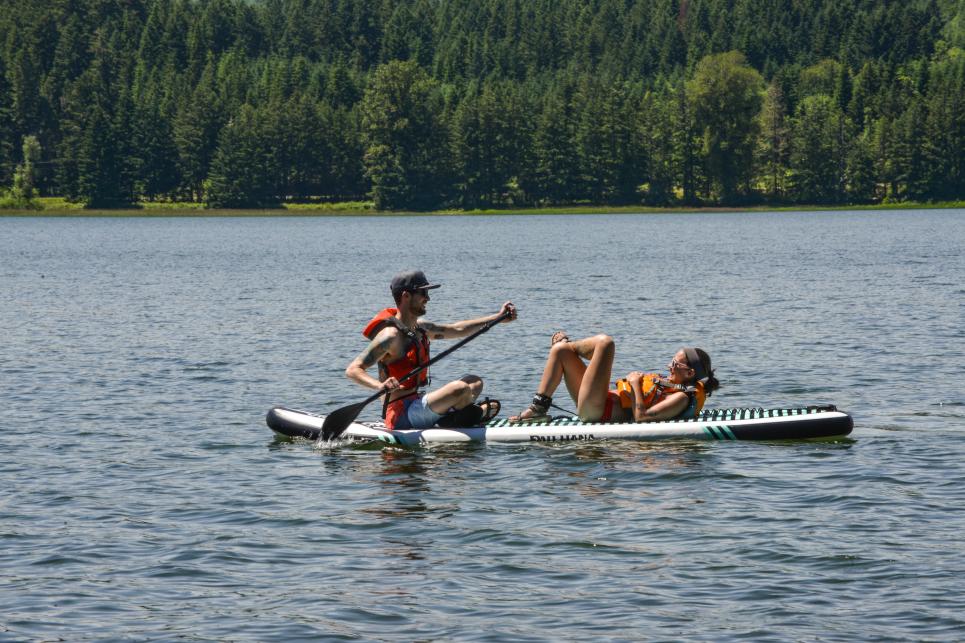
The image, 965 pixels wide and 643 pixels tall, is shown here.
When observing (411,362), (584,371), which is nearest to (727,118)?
(584,371)

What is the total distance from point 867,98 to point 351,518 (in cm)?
17966

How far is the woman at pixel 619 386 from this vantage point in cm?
1677

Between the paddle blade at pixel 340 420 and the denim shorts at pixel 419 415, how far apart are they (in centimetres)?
59

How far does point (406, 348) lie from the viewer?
16.6 metres

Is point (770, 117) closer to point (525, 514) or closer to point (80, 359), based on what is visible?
point (80, 359)

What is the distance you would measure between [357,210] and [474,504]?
14180 centimetres

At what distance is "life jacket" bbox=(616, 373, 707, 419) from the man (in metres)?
1.91

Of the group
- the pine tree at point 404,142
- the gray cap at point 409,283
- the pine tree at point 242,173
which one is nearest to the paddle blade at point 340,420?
the gray cap at point 409,283

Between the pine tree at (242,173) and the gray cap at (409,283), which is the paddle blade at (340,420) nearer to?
the gray cap at (409,283)

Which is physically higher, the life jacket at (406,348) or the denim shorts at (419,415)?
the life jacket at (406,348)

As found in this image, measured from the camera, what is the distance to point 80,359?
29.4 meters

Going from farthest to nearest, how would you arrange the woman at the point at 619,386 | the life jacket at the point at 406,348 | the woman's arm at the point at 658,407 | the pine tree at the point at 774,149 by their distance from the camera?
the pine tree at the point at 774,149
the woman's arm at the point at 658,407
the woman at the point at 619,386
the life jacket at the point at 406,348

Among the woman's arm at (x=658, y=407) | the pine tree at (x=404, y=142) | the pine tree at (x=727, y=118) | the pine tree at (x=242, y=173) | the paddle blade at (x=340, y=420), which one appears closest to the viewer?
the woman's arm at (x=658, y=407)

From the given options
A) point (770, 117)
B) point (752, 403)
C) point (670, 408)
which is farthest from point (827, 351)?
point (770, 117)
